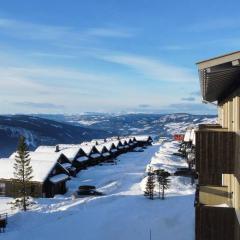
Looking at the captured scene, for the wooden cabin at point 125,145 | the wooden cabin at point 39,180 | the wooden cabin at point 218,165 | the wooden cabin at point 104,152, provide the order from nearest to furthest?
1. the wooden cabin at point 218,165
2. the wooden cabin at point 39,180
3. the wooden cabin at point 104,152
4. the wooden cabin at point 125,145

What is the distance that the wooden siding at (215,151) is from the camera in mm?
11672

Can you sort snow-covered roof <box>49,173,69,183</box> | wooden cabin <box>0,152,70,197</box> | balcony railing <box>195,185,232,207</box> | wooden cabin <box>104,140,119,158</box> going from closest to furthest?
1. balcony railing <box>195,185,232,207</box>
2. wooden cabin <box>0,152,70,197</box>
3. snow-covered roof <box>49,173,69,183</box>
4. wooden cabin <box>104,140,119,158</box>

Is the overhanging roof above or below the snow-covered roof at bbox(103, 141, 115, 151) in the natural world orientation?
above

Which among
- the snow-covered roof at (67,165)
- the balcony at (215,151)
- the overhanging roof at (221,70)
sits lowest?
the snow-covered roof at (67,165)

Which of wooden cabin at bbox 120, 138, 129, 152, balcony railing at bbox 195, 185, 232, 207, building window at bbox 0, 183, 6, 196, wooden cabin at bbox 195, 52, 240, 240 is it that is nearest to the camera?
wooden cabin at bbox 195, 52, 240, 240

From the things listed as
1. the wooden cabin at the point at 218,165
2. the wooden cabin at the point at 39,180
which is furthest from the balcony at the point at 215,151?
the wooden cabin at the point at 39,180

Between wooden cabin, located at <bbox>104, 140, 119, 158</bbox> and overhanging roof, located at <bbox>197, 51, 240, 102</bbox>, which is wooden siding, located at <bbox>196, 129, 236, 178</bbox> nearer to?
overhanging roof, located at <bbox>197, 51, 240, 102</bbox>

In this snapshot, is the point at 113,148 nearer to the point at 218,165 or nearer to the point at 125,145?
the point at 125,145

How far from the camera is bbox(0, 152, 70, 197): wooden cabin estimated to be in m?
50.5

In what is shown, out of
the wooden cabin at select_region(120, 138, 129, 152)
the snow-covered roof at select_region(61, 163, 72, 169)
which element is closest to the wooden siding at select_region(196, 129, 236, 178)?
the snow-covered roof at select_region(61, 163, 72, 169)

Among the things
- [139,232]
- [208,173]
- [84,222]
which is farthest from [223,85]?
[84,222]

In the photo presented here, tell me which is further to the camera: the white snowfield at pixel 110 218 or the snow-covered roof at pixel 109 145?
the snow-covered roof at pixel 109 145

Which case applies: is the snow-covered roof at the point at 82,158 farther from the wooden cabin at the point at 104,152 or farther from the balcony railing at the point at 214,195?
the balcony railing at the point at 214,195

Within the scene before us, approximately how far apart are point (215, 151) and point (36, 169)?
1683 inches
